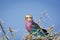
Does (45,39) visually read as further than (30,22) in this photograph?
No

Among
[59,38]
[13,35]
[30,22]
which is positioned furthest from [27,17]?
[13,35]

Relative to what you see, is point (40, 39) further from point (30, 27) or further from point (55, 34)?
point (30, 27)

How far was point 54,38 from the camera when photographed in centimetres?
79

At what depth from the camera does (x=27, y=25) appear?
174 centimetres

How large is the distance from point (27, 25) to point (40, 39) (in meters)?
0.94

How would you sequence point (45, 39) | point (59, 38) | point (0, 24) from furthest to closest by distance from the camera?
1. point (59, 38)
2. point (45, 39)
3. point (0, 24)

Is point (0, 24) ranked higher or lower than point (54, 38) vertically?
higher

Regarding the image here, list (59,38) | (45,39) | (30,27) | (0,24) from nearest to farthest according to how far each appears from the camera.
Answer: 1. (0,24)
2. (45,39)
3. (59,38)
4. (30,27)

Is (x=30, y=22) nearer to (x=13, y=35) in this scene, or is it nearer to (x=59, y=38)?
(x=59, y=38)

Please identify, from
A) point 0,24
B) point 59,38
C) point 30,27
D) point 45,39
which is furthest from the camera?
point 30,27

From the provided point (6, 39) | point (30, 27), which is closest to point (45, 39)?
point (6, 39)

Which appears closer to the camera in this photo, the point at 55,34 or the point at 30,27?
the point at 55,34

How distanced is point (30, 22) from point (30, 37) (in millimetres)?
932

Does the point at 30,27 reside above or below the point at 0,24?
below
